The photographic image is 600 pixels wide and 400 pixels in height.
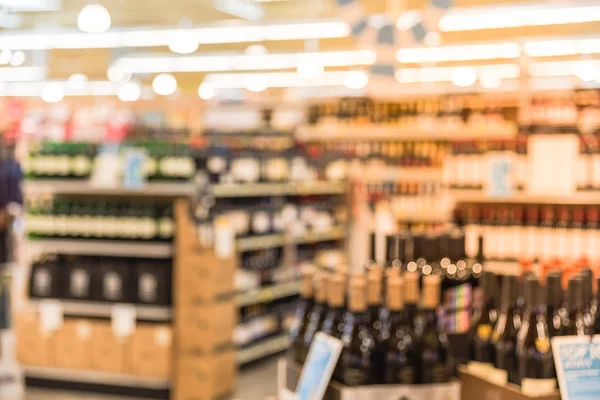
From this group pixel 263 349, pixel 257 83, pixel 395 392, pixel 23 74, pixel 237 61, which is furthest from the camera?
pixel 257 83

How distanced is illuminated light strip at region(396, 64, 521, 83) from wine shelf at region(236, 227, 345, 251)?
4.52m

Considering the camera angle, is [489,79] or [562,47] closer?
[562,47]

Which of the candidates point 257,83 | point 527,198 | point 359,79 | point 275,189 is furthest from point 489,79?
point 527,198

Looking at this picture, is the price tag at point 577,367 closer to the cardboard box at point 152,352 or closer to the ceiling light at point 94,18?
the cardboard box at point 152,352

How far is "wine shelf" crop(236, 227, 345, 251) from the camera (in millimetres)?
7133

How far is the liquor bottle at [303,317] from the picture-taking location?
2.49 m

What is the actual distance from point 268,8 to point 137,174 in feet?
26.7

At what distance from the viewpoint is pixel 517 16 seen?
313 inches

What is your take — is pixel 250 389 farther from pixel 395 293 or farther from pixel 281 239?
pixel 395 293

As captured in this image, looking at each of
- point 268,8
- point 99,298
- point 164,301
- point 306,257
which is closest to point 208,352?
point 164,301

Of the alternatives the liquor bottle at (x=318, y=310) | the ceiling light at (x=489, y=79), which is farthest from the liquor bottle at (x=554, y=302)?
the ceiling light at (x=489, y=79)

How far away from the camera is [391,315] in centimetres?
234

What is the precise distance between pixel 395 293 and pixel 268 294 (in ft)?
17.5

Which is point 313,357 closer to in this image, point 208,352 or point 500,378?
point 500,378
